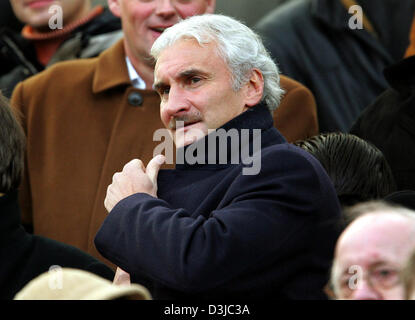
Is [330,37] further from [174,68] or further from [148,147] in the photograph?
[174,68]

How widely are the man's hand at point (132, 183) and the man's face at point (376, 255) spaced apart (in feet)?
2.67

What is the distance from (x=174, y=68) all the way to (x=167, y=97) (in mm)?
126

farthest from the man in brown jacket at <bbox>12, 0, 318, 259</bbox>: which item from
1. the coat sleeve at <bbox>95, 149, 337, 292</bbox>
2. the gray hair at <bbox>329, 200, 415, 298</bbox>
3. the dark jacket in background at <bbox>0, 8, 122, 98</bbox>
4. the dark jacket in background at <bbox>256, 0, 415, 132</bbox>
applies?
the gray hair at <bbox>329, 200, 415, 298</bbox>

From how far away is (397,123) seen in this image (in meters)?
4.12

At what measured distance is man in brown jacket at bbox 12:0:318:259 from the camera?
429 centimetres

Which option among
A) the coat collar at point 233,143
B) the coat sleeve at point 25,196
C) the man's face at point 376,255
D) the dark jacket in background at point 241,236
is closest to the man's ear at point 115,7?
the coat sleeve at point 25,196

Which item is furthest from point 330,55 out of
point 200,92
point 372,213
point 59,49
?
point 372,213

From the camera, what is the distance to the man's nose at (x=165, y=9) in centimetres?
447

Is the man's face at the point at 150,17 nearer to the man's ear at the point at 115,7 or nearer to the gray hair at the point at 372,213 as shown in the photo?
the man's ear at the point at 115,7

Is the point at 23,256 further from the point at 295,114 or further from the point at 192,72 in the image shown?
the point at 295,114

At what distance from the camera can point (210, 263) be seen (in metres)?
2.83

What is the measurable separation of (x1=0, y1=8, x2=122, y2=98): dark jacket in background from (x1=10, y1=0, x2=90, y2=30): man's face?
0.31 ft

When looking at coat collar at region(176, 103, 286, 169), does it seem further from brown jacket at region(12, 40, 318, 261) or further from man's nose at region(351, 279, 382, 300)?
brown jacket at region(12, 40, 318, 261)

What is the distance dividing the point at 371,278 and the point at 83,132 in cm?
223
